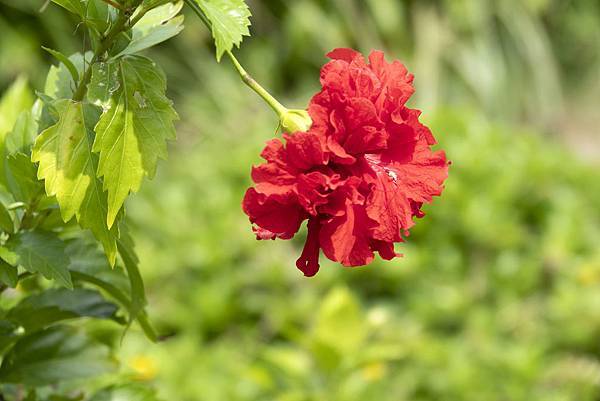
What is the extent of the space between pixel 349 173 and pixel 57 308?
0.40 metres

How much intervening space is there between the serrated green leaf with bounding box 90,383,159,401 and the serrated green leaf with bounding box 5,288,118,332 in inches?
3.3

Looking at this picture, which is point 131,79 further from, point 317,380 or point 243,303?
point 243,303

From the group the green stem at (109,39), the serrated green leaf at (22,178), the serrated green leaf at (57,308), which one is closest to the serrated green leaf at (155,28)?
the green stem at (109,39)

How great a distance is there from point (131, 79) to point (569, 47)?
5287 millimetres

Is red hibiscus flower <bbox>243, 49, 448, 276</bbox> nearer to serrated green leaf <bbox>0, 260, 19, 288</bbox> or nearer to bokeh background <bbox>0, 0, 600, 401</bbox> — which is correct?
serrated green leaf <bbox>0, 260, 19, 288</bbox>

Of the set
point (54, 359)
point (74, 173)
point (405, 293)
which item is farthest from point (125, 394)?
point (405, 293)

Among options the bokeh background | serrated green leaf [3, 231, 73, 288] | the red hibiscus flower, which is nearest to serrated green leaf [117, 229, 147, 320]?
serrated green leaf [3, 231, 73, 288]

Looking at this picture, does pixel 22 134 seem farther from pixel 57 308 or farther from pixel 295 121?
pixel 295 121

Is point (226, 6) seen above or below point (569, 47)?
below


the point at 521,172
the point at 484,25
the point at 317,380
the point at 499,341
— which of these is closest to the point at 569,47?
the point at 484,25

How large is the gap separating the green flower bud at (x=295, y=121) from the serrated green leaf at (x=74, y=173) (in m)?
0.17

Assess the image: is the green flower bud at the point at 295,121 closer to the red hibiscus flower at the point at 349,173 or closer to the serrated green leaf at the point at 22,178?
the red hibiscus flower at the point at 349,173

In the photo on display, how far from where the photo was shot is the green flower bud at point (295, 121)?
2.45 feet

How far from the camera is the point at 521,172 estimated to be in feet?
9.78
